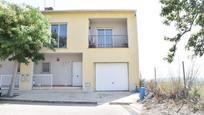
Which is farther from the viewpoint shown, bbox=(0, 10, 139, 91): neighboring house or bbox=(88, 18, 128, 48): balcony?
bbox=(88, 18, 128, 48): balcony

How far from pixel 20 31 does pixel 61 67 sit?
800 cm

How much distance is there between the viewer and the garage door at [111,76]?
76.5ft

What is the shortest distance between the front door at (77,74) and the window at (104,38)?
2743 millimetres

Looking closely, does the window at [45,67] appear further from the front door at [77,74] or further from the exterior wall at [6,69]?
the exterior wall at [6,69]

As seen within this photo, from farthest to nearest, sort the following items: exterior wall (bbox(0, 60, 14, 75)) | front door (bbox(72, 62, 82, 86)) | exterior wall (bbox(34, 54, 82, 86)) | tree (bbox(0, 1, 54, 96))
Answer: exterior wall (bbox(0, 60, 14, 75)) < exterior wall (bbox(34, 54, 82, 86)) < front door (bbox(72, 62, 82, 86)) < tree (bbox(0, 1, 54, 96))

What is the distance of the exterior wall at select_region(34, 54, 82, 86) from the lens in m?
24.9

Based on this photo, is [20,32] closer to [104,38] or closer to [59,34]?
[59,34]

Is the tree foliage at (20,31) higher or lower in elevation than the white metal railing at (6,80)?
higher

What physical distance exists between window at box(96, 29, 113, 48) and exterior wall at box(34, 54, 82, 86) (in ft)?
7.48

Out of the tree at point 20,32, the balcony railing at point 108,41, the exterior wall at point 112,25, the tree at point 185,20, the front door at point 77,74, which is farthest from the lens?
the exterior wall at point 112,25

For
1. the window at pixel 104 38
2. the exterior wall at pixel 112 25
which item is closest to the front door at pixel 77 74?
the window at pixel 104 38

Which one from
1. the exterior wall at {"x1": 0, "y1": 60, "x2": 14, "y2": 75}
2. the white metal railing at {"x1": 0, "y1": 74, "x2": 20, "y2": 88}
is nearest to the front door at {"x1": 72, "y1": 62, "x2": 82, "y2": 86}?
the white metal railing at {"x1": 0, "y1": 74, "x2": 20, "y2": 88}

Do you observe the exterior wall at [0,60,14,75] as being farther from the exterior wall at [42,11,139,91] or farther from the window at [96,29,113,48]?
the window at [96,29,113,48]

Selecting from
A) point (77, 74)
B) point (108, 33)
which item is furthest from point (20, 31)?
point (108, 33)
